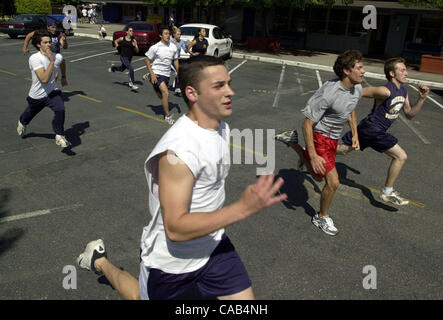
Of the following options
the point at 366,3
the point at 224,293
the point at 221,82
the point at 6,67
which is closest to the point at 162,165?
the point at 221,82

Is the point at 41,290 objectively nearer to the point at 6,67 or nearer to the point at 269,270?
the point at 269,270

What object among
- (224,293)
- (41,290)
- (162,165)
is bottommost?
(41,290)

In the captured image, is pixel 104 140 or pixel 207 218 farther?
pixel 104 140

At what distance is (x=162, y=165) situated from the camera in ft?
6.16

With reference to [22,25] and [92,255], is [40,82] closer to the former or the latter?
[92,255]

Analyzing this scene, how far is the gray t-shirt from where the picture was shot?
4031mm

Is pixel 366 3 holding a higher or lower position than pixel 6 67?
higher

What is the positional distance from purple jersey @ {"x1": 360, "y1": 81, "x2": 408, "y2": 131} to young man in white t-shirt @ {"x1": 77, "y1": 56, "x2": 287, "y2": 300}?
3290 millimetres

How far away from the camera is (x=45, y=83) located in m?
5.75

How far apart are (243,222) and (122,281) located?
1.96 metres

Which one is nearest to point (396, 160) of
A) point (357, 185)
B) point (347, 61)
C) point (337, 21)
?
point (357, 185)

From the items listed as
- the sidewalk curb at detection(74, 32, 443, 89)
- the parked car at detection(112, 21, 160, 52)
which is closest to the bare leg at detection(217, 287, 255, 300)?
the sidewalk curb at detection(74, 32, 443, 89)
